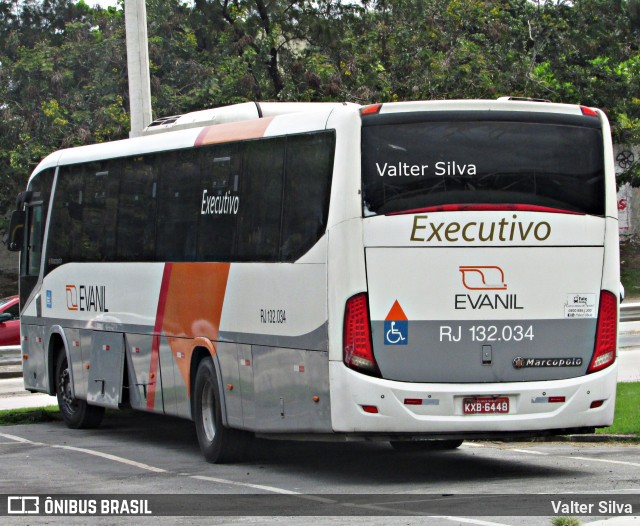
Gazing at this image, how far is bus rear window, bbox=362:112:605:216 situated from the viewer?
11.3 meters

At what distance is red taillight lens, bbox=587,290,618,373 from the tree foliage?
83.5 ft

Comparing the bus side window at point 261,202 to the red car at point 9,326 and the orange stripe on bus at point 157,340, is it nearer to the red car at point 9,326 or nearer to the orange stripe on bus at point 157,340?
the orange stripe on bus at point 157,340

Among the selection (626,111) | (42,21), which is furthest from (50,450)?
(42,21)

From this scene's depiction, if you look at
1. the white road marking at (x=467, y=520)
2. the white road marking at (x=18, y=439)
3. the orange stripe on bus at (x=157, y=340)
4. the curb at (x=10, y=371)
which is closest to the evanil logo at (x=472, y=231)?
the white road marking at (x=467, y=520)

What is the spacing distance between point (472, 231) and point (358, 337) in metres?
1.31

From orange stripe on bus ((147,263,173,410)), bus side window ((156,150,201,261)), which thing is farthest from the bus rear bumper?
orange stripe on bus ((147,263,173,410))

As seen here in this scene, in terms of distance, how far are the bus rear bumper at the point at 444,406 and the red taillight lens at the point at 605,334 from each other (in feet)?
1.13

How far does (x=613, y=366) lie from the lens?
38.6 ft

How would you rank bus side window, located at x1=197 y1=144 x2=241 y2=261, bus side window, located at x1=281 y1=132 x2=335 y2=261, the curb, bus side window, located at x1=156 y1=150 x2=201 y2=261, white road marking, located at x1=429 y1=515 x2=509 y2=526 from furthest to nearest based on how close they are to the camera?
the curb, bus side window, located at x1=156 y1=150 x2=201 y2=261, bus side window, located at x1=197 y1=144 x2=241 y2=261, bus side window, located at x1=281 y1=132 x2=335 y2=261, white road marking, located at x1=429 y1=515 x2=509 y2=526

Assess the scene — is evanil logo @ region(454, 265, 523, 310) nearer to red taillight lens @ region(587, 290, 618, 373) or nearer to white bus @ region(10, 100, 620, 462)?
white bus @ region(10, 100, 620, 462)

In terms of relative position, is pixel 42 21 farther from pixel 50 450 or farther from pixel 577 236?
pixel 577 236

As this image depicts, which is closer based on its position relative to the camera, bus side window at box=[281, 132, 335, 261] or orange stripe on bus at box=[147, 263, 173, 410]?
bus side window at box=[281, 132, 335, 261]

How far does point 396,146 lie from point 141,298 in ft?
16.1

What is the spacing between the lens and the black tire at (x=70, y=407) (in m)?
17.3
